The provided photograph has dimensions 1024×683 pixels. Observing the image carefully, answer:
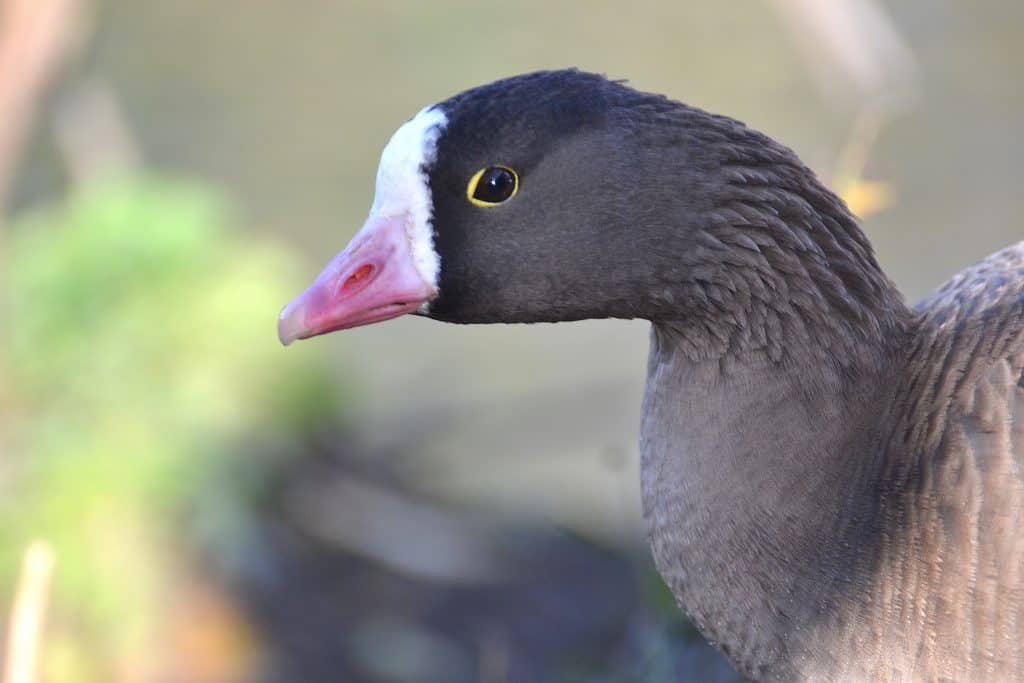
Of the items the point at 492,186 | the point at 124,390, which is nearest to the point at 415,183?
the point at 492,186

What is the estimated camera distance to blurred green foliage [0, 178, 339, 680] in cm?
490

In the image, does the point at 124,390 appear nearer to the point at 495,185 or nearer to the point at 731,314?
the point at 495,185

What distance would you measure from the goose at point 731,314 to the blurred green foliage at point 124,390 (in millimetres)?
2687

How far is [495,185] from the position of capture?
258cm

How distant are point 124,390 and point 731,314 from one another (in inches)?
126

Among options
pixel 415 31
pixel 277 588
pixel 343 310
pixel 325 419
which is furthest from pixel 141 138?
pixel 343 310

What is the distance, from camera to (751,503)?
2.55m

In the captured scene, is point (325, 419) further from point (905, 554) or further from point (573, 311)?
point (905, 554)

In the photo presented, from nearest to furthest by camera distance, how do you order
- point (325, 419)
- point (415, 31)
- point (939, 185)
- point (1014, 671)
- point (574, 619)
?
point (1014, 671)
point (574, 619)
point (325, 419)
point (939, 185)
point (415, 31)

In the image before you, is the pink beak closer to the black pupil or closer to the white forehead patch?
the white forehead patch

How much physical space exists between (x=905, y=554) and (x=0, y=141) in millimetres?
3830

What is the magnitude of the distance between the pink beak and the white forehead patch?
0.05ft

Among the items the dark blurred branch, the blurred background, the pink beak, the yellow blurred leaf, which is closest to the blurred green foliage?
the blurred background

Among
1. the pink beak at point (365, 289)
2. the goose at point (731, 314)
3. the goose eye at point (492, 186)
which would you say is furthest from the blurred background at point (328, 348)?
the goose eye at point (492, 186)
